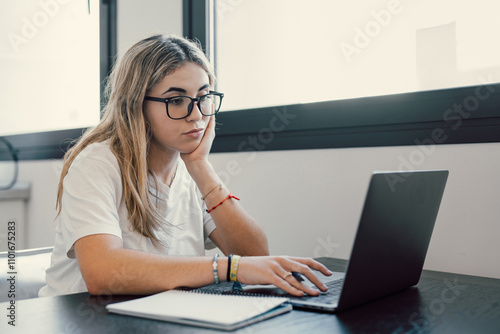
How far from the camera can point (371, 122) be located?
4.75ft

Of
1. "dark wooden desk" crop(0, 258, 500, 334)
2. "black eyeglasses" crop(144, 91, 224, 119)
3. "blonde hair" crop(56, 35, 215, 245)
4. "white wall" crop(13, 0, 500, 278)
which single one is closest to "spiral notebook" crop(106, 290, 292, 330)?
"dark wooden desk" crop(0, 258, 500, 334)

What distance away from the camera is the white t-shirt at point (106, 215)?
42.6 inches

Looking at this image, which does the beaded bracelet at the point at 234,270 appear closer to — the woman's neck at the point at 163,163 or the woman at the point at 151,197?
the woman at the point at 151,197

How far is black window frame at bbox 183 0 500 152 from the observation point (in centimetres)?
129

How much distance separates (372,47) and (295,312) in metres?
0.96

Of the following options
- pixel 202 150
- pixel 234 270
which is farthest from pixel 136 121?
pixel 234 270

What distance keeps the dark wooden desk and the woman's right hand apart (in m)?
0.09

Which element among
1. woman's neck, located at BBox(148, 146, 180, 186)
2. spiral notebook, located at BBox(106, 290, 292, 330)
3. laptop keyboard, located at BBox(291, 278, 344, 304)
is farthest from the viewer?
woman's neck, located at BBox(148, 146, 180, 186)

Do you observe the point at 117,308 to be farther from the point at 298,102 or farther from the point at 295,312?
the point at 298,102

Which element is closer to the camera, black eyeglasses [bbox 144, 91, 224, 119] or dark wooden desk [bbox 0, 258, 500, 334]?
dark wooden desk [bbox 0, 258, 500, 334]

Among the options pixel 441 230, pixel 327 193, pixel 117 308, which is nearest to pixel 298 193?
pixel 327 193

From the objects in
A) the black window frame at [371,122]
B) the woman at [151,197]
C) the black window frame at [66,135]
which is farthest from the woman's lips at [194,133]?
the black window frame at [66,135]

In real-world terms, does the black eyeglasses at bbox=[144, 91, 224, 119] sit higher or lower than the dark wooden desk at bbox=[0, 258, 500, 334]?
higher

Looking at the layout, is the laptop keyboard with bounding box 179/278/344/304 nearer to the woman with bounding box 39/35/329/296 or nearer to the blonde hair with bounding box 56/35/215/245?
the woman with bounding box 39/35/329/296
